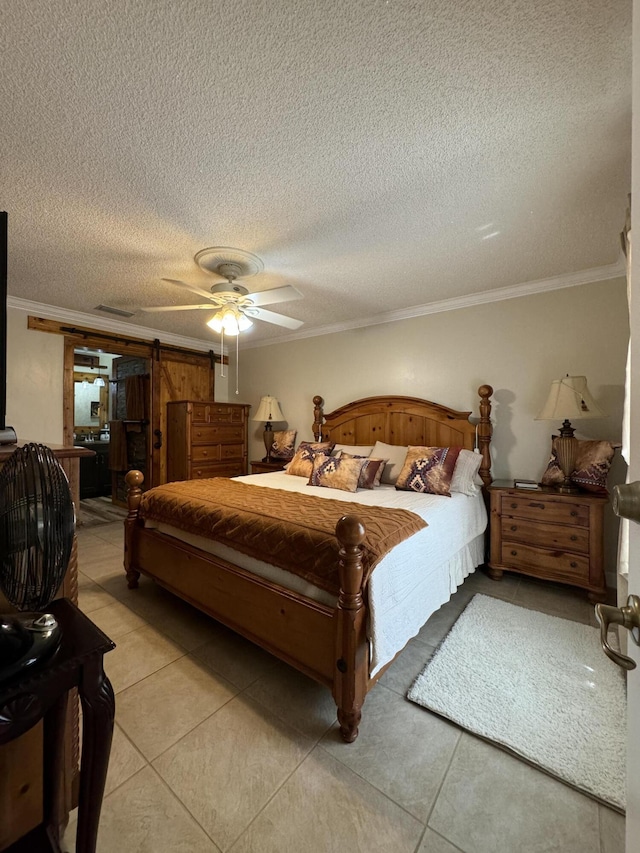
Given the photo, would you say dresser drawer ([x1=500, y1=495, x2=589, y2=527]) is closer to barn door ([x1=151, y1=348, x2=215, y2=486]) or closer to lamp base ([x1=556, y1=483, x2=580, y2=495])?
lamp base ([x1=556, y1=483, x2=580, y2=495])

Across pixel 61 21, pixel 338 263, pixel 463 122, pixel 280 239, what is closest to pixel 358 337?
pixel 338 263

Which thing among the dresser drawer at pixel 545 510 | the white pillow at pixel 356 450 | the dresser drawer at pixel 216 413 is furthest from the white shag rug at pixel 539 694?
the dresser drawer at pixel 216 413

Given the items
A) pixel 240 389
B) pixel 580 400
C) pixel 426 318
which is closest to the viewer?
pixel 580 400

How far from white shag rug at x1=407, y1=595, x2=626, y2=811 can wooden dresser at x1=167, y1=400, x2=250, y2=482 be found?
3.51 meters

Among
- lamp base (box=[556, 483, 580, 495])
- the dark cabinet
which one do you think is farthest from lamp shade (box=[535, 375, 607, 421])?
the dark cabinet

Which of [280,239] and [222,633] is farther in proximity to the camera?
[280,239]

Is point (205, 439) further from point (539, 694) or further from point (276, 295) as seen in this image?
point (539, 694)

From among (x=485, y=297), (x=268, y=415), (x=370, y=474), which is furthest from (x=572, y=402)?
(x=268, y=415)

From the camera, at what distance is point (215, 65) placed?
1.17m

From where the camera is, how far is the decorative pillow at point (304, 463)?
136 inches

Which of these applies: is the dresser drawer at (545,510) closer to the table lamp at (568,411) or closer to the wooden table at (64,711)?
the table lamp at (568,411)

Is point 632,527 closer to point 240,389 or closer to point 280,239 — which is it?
point 280,239

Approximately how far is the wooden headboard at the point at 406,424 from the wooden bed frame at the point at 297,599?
13 millimetres

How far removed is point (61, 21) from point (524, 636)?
3.32 m
